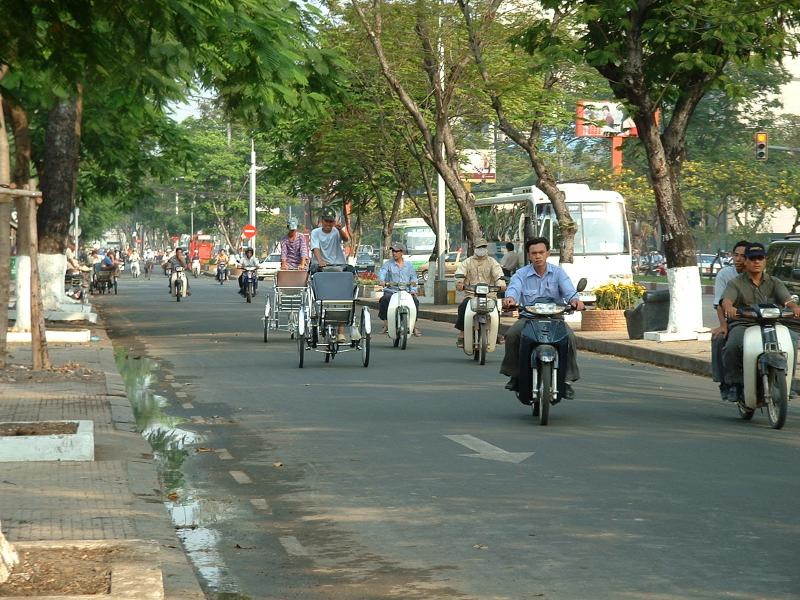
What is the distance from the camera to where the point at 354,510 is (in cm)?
830

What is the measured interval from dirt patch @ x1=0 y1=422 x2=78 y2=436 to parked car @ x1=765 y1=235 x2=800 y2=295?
13.0 meters

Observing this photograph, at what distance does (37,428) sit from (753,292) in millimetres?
6266

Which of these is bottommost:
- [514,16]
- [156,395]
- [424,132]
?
[156,395]

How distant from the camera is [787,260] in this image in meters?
21.3

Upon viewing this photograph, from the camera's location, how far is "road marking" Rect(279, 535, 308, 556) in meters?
7.19

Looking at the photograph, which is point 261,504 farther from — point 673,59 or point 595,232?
point 595,232

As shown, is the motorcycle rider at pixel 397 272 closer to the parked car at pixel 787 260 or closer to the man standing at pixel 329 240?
the man standing at pixel 329 240

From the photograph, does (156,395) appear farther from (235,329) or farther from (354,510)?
(235,329)

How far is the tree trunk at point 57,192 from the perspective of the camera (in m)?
25.7

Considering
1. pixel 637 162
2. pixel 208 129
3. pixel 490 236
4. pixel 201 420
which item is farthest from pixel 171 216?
pixel 201 420

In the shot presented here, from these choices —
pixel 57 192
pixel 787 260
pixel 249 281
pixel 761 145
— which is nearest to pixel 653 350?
pixel 787 260

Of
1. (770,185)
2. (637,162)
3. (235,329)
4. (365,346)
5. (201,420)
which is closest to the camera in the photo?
(201,420)

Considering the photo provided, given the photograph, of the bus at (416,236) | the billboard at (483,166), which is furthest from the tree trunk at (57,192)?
the bus at (416,236)

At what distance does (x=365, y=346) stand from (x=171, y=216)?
114 metres
